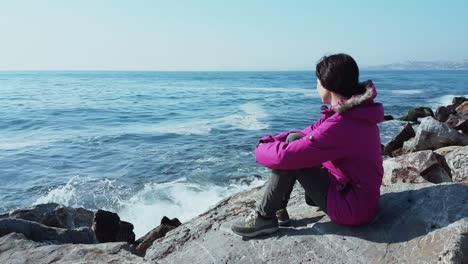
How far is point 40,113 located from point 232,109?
37.5 feet

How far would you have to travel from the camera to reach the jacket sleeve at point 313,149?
343 cm

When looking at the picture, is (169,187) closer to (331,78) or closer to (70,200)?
(70,200)

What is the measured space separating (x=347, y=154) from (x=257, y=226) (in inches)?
37.7

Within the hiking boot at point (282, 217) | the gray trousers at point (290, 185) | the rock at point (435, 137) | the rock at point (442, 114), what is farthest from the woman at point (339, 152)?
the rock at point (442, 114)

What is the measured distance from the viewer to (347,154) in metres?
3.50

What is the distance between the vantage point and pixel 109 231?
729 cm

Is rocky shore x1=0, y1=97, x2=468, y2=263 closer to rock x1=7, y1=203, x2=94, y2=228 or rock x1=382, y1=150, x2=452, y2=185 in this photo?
rock x1=382, y1=150, x2=452, y2=185

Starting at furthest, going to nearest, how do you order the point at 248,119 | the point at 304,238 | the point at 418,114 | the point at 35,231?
the point at 248,119
the point at 418,114
the point at 35,231
the point at 304,238

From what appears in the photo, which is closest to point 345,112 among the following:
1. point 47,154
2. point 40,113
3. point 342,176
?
point 342,176

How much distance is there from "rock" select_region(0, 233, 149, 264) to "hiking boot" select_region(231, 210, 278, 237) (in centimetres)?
88

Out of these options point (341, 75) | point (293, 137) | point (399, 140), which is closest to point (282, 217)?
point (293, 137)

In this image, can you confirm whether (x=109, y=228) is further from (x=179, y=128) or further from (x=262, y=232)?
(x=179, y=128)

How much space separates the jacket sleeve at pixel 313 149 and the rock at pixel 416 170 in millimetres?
2562

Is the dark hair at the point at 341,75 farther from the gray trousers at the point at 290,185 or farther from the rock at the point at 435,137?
the rock at the point at 435,137
